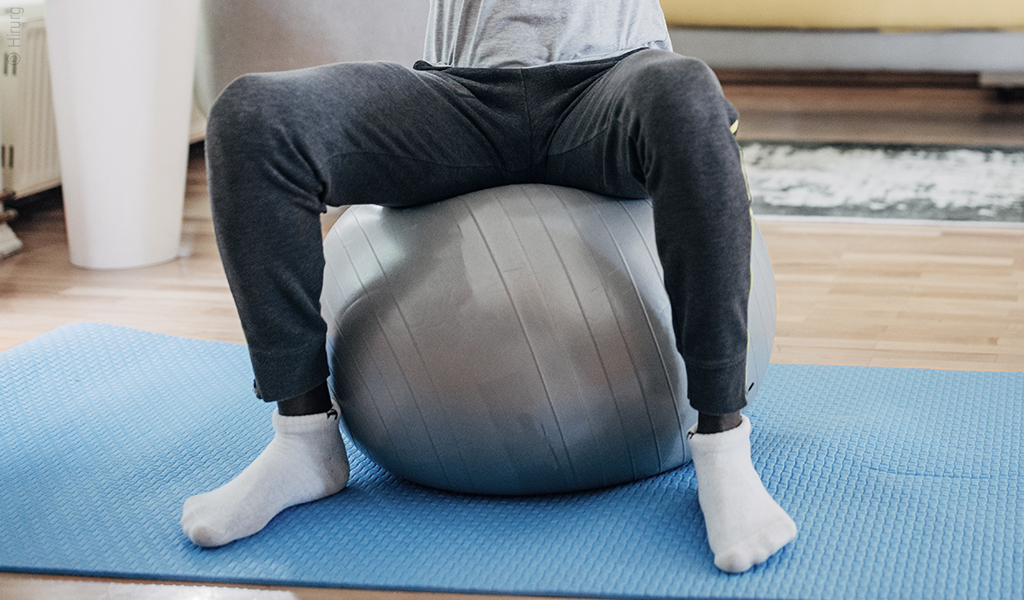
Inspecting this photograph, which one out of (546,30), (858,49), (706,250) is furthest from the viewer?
(858,49)

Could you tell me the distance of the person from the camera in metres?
0.91

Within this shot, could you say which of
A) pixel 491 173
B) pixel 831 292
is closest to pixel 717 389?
pixel 491 173

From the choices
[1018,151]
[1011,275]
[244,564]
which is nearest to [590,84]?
[244,564]

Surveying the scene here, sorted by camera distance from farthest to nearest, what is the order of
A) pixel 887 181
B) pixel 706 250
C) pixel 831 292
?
pixel 887 181, pixel 831 292, pixel 706 250

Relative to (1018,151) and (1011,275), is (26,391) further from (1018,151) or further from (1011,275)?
(1018,151)

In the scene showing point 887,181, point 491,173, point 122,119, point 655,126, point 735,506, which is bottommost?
point 887,181

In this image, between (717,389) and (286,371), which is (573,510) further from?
(286,371)

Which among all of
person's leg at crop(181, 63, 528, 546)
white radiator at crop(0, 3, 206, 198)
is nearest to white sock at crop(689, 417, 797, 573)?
person's leg at crop(181, 63, 528, 546)

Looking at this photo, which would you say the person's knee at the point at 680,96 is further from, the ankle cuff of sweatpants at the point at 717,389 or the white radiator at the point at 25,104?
the white radiator at the point at 25,104

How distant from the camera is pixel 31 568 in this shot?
38.9 inches

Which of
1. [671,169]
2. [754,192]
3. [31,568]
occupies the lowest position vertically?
[754,192]

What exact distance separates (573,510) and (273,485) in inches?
12.1

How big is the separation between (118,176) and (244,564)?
4.63ft

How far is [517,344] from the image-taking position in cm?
100
